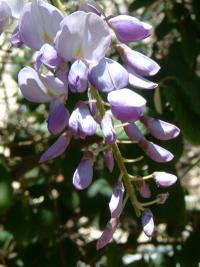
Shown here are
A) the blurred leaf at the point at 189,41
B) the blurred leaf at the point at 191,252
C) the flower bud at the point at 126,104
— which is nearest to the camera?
the flower bud at the point at 126,104

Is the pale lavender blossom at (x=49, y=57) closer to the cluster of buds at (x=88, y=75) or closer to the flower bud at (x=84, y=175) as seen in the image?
the cluster of buds at (x=88, y=75)

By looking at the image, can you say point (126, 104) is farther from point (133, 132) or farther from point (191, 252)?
point (191, 252)

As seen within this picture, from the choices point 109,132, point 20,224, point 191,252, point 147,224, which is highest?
point 109,132

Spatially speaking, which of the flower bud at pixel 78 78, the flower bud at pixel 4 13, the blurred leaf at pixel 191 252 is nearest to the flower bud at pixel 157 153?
the flower bud at pixel 78 78

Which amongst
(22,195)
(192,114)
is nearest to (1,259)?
(22,195)

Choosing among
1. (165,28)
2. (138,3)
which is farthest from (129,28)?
(165,28)

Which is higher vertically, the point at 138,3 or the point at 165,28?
the point at 138,3

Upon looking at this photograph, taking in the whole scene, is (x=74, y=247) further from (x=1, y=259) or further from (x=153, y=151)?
(x=153, y=151)
